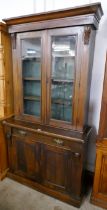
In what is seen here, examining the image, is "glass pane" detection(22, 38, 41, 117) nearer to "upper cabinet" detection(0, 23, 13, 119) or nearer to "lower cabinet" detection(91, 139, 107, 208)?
"upper cabinet" detection(0, 23, 13, 119)

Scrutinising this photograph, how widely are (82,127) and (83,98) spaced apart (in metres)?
0.33

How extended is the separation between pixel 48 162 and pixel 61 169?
0.18 m

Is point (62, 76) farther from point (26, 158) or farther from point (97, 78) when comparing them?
point (26, 158)

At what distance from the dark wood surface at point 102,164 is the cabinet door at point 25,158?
2.33ft

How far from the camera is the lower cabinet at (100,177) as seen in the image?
1671 mm

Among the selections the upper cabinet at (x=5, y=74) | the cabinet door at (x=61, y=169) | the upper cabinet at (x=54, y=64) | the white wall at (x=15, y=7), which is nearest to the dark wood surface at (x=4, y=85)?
the upper cabinet at (x=5, y=74)

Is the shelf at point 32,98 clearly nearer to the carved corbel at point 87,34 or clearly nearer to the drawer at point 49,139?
the drawer at point 49,139

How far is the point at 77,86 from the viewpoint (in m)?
1.65

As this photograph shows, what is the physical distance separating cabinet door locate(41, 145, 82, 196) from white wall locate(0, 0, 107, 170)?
0.50 m

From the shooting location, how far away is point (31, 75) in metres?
2.02

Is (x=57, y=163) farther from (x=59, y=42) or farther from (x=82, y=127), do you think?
(x=59, y=42)

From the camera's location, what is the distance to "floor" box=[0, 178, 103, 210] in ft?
5.87

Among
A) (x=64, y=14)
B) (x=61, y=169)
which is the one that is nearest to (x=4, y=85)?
(x=64, y=14)

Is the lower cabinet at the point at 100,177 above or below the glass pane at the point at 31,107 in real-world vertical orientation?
below
